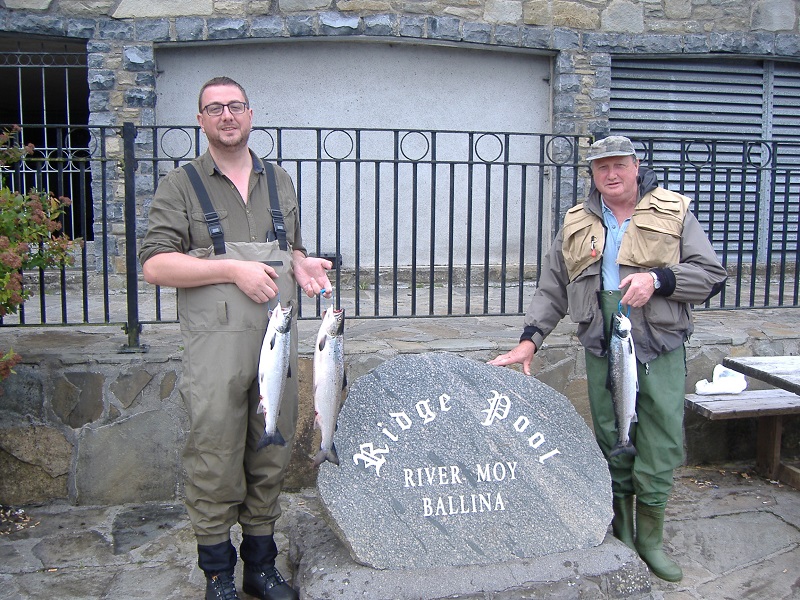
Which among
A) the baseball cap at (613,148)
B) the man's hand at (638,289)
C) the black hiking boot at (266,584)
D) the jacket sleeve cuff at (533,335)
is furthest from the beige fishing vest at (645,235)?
the black hiking boot at (266,584)

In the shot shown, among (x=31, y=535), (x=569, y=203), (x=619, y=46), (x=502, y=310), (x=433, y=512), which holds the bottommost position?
(x=31, y=535)

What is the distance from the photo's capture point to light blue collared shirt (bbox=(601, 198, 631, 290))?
353cm

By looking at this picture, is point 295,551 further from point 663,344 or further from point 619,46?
point 619,46

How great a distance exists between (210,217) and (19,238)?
1366 mm

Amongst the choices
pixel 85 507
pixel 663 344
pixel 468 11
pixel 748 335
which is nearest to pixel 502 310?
pixel 748 335

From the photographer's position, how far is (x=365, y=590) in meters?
3.08

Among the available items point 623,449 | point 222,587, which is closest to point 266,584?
point 222,587

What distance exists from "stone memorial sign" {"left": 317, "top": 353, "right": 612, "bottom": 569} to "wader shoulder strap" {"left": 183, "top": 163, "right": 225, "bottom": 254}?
3.11 ft

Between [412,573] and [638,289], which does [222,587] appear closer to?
[412,573]

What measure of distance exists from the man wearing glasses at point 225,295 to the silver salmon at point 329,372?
18 centimetres

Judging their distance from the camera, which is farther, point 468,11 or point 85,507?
point 468,11

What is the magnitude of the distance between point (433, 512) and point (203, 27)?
6.12m

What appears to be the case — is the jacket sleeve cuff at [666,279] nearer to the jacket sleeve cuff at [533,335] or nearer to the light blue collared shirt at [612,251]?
the light blue collared shirt at [612,251]

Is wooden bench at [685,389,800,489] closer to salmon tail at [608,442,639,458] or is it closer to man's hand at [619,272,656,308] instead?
salmon tail at [608,442,639,458]
